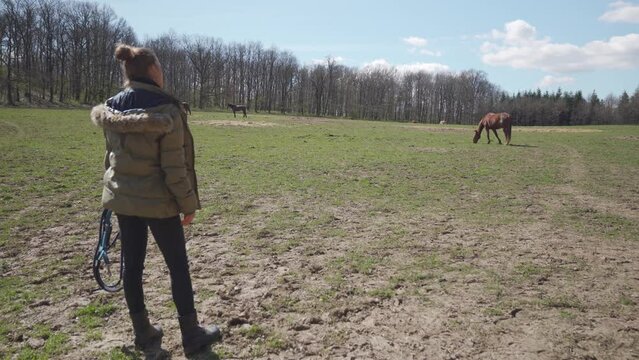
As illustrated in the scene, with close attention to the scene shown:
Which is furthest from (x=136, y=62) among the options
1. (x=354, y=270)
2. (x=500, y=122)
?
(x=500, y=122)

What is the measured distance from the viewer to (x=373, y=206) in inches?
331

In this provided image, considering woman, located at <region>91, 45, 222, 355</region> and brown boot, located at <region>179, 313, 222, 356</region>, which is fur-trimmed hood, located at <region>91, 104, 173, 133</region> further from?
brown boot, located at <region>179, 313, 222, 356</region>

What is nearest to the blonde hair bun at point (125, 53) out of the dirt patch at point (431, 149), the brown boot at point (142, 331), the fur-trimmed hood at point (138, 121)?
the fur-trimmed hood at point (138, 121)

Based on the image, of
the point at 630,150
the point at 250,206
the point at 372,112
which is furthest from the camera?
the point at 372,112

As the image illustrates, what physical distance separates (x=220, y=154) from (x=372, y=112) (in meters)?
91.9

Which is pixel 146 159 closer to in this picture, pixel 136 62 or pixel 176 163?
pixel 176 163

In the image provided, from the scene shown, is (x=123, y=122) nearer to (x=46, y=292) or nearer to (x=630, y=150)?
(x=46, y=292)

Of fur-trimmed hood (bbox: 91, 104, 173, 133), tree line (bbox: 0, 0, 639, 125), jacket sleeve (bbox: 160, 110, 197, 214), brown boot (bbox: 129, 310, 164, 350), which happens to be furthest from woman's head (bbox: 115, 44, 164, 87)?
tree line (bbox: 0, 0, 639, 125)

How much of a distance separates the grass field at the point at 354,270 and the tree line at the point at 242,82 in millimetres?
52013

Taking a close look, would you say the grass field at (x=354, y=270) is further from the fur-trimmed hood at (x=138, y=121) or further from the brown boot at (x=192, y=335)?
the fur-trimmed hood at (x=138, y=121)

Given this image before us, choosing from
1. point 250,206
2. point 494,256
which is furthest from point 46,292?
point 494,256

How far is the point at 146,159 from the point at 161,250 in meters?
0.72

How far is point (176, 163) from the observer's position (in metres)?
3.03

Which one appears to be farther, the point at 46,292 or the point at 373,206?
the point at 373,206
